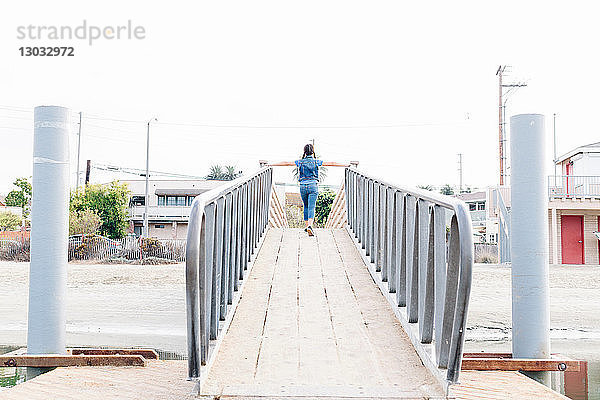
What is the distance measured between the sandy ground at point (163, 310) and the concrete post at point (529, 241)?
3.41 metres

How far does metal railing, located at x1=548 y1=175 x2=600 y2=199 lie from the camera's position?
26.6m

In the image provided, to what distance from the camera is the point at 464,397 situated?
3.46 m

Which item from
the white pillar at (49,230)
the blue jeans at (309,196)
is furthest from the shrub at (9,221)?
the white pillar at (49,230)

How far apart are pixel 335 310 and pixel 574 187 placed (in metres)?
26.0

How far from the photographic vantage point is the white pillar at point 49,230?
16.0ft

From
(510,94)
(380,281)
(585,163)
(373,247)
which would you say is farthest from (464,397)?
(510,94)

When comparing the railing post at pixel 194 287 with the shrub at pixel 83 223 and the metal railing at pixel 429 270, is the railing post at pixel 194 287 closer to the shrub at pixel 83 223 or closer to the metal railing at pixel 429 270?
the metal railing at pixel 429 270

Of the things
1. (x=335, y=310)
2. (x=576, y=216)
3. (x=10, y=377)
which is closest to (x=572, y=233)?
(x=576, y=216)

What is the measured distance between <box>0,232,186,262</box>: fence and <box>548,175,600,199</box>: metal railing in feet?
56.5

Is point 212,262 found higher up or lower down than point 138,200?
lower down

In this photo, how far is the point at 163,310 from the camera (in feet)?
49.5

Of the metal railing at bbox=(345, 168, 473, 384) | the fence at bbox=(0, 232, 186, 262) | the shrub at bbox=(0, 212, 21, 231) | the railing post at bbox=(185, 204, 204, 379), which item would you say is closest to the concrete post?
the metal railing at bbox=(345, 168, 473, 384)

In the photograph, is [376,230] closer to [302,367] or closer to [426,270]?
[426,270]

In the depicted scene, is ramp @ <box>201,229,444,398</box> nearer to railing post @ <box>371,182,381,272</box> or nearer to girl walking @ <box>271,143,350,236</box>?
railing post @ <box>371,182,381,272</box>
